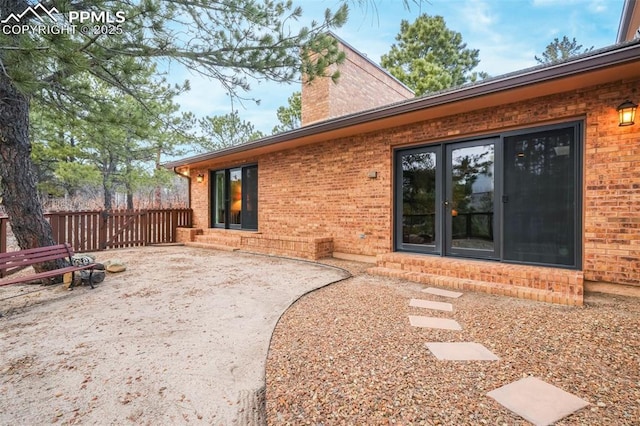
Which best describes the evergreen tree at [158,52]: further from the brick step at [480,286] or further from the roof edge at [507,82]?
the brick step at [480,286]

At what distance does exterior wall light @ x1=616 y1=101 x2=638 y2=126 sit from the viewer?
3.63 meters

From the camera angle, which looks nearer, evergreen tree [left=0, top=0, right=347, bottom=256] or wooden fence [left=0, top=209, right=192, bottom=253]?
evergreen tree [left=0, top=0, right=347, bottom=256]

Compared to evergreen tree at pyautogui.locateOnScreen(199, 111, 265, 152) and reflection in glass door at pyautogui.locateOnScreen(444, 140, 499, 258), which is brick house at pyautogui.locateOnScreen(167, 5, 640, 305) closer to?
reflection in glass door at pyautogui.locateOnScreen(444, 140, 499, 258)

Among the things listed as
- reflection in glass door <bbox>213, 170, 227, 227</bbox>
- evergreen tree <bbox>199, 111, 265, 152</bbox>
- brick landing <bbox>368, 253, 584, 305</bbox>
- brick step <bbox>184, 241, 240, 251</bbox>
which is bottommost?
brick step <bbox>184, 241, 240, 251</bbox>

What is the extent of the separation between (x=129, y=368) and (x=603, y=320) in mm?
4258

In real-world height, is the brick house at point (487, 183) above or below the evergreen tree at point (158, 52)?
below

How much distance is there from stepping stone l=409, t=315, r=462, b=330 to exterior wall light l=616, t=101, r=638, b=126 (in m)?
3.29

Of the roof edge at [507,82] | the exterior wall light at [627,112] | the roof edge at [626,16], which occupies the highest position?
the roof edge at [626,16]

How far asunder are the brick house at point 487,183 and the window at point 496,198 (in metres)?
0.02

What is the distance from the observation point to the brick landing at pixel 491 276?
3.67 metres

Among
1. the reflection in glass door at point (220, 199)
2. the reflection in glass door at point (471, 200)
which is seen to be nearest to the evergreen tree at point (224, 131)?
the reflection in glass door at point (220, 199)

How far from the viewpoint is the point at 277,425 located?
1.61 metres

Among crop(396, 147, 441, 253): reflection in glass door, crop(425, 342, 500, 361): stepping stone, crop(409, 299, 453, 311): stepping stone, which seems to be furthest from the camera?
crop(396, 147, 441, 253): reflection in glass door

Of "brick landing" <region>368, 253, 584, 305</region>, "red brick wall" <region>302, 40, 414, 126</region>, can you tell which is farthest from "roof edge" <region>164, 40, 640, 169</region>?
"red brick wall" <region>302, 40, 414, 126</region>
